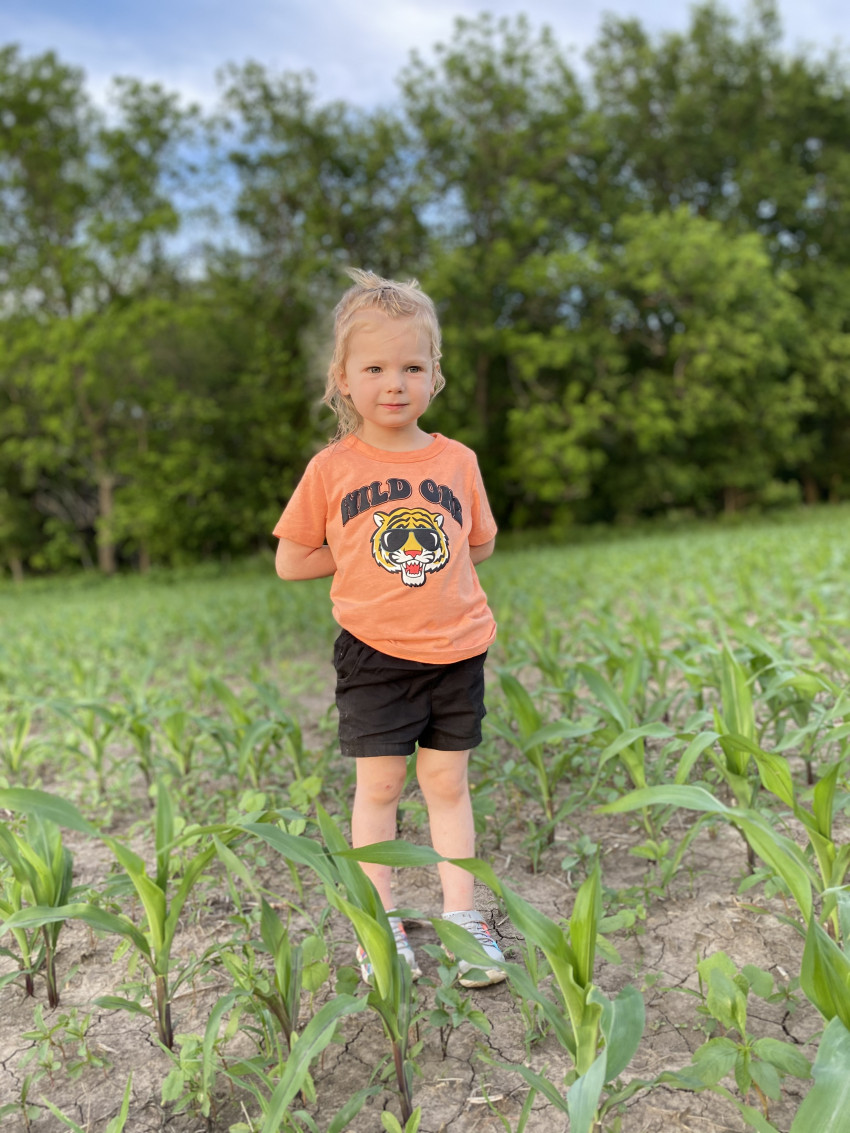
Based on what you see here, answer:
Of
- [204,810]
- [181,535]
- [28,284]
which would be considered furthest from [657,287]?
[204,810]

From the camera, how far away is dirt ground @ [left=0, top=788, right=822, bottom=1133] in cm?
145

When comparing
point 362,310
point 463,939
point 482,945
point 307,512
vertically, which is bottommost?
point 482,945

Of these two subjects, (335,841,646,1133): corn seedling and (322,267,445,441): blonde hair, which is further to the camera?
(322,267,445,441): blonde hair

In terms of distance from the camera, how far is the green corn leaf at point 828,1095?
1114mm

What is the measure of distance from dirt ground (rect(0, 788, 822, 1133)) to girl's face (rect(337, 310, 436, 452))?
114 cm

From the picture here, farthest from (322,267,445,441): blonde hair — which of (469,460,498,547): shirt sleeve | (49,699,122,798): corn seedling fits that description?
(49,699,122,798): corn seedling

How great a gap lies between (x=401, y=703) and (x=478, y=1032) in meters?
0.65

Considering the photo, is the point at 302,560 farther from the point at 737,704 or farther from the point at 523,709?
the point at 737,704

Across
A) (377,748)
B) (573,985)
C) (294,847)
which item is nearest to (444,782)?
(377,748)

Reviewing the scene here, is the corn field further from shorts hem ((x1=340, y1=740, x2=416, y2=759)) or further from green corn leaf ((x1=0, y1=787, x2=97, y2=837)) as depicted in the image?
shorts hem ((x1=340, y1=740, x2=416, y2=759))

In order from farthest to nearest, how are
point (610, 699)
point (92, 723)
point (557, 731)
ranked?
point (92, 723) < point (610, 699) < point (557, 731)

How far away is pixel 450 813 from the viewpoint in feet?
6.30

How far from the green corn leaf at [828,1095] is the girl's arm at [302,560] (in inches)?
50.8

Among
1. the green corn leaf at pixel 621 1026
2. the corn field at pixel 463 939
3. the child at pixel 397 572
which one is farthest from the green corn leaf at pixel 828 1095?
the child at pixel 397 572
